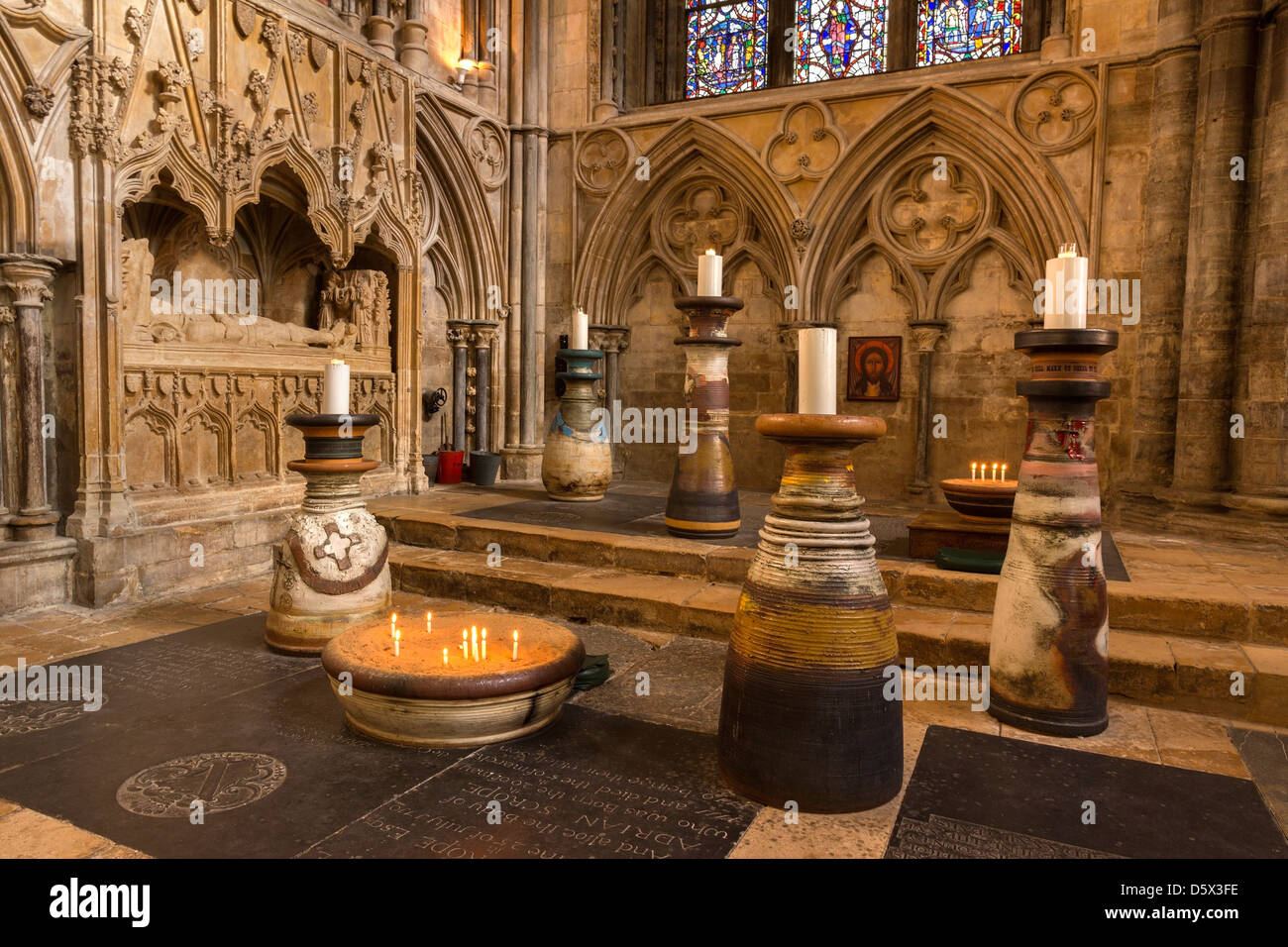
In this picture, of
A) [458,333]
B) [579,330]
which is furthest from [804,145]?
[458,333]

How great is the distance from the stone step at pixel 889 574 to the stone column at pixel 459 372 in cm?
249

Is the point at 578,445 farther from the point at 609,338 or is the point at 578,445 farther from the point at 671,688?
the point at 671,688

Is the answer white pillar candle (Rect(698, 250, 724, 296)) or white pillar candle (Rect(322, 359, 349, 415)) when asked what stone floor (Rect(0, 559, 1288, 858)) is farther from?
white pillar candle (Rect(698, 250, 724, 296))

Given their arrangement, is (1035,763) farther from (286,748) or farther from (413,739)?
(286,748)

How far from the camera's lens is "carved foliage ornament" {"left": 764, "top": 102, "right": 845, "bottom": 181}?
827 cm

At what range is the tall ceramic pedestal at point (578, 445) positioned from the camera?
21.8 feet

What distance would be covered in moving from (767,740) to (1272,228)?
18.2ft

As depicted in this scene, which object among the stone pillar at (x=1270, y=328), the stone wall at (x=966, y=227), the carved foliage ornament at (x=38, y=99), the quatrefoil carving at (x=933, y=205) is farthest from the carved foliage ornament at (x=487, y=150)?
the stone pillar at (x=1270, y=328)

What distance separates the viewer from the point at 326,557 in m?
4.16

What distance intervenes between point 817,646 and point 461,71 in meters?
7.63

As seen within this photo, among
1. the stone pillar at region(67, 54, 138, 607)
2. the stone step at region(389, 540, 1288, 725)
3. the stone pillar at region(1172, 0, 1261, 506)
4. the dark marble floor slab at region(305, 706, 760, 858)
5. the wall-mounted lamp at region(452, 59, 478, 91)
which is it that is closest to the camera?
the dark marble floor slab at region(305, 706, 760, 858)

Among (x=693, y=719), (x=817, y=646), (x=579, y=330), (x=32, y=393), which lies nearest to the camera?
(x=817, y=646)

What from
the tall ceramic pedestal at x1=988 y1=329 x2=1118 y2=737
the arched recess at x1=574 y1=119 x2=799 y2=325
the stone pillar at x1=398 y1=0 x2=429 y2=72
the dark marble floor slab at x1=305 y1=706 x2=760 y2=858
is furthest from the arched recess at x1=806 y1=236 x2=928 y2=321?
the dark marble floor slab at x1=305 y1=706 x2=760 y2=858

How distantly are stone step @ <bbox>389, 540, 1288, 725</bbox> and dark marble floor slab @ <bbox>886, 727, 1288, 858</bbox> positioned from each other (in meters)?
0.77
